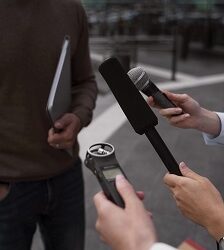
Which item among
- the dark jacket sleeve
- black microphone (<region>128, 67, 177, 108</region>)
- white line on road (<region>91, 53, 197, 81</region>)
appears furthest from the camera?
white line on road (<region>91, 53, 197, 81</region>)

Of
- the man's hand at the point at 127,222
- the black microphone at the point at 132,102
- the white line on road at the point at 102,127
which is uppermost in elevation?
the black microphone at the point at 132,102

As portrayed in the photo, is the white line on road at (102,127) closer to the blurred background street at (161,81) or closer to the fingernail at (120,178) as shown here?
the blurred background street at (161,81)

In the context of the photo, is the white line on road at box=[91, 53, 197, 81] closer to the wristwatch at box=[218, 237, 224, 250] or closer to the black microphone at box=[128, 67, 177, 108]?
the black microphone at box=[128, 67, 177, 108]

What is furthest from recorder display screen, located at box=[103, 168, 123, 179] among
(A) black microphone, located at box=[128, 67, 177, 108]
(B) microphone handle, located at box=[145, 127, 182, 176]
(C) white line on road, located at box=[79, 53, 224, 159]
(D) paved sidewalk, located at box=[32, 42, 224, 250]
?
(C) white line on road, located at box=[79, 53, 224, 159]

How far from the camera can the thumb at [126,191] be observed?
→ 719 mm

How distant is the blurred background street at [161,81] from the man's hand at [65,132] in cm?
79

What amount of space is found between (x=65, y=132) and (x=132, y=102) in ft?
1.64

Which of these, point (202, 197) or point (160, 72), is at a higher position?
point (202, 197)

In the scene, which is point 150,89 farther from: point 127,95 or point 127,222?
point 127,222

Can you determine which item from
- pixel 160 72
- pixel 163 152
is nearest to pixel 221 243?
pixel 163 152

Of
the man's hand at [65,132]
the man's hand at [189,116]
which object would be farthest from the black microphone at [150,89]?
the man's hand at [65,132]

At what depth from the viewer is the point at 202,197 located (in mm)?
889

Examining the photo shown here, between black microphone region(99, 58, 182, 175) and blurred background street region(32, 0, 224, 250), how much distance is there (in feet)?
4.04

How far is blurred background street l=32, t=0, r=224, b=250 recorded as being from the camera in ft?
9.99
